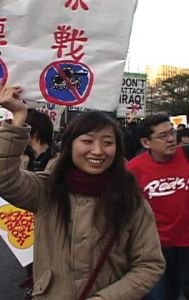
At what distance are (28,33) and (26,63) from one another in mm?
163

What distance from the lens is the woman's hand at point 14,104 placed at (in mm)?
2078

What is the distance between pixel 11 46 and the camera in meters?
2.99

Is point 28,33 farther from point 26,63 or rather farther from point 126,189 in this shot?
point 126,189

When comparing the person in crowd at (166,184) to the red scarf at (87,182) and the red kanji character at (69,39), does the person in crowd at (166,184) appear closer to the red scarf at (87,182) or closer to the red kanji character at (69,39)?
the red kanji character at (69,39)

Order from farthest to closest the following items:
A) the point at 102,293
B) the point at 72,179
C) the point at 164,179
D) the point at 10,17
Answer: the point at 164,179 → the point at 10,17 → the point at 72,179 → the point at 102,293

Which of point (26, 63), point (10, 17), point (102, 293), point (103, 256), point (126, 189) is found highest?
point (10, 17)

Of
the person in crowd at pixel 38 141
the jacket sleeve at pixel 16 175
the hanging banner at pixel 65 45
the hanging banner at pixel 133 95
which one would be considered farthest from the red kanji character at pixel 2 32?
the hanging banner at pixel 133 95

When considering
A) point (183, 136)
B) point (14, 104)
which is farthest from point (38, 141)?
point (183, 136)

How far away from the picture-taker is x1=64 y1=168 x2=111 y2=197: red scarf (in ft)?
6.79

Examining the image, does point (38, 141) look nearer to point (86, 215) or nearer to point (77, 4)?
point (77, 4)

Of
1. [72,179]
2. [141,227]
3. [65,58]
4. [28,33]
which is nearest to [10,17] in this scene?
[28,33]

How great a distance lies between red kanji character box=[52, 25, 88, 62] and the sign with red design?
1.71 metres

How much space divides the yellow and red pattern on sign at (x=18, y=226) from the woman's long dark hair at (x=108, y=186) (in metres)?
2.24

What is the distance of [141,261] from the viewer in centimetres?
205
